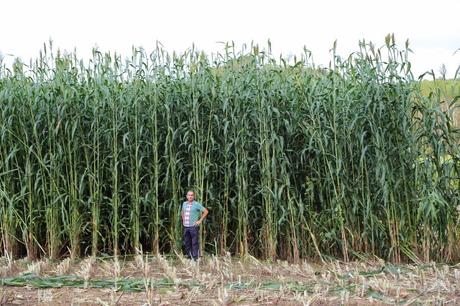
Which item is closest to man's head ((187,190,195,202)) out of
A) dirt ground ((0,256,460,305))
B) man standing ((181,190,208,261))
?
man standing ((181,190,208,261))

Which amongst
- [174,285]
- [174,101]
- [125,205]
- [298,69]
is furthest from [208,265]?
[298,69]

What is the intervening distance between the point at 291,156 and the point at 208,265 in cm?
197

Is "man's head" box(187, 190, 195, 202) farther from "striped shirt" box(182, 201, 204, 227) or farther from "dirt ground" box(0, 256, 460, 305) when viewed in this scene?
"dirt ground" box(0, 256, 460, 305)

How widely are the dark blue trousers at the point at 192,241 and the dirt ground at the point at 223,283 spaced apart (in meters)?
0.18

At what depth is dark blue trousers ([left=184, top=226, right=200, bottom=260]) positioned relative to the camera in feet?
25.2

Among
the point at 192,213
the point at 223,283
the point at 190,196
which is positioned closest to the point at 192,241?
the point at 192,213

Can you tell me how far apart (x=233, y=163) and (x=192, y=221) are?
105cm

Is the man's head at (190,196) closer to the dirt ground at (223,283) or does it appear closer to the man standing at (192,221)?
the man standing at (192,221)

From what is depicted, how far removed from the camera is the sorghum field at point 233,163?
763 cm

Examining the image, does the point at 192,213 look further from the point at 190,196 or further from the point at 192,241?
the point at 192,241

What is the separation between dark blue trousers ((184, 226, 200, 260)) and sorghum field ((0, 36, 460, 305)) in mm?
173

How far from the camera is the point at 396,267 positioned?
7.03 m

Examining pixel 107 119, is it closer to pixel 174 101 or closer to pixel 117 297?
pixel 174 101

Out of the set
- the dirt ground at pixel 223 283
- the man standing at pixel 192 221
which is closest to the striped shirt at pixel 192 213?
the man standing at pixel 192 221
